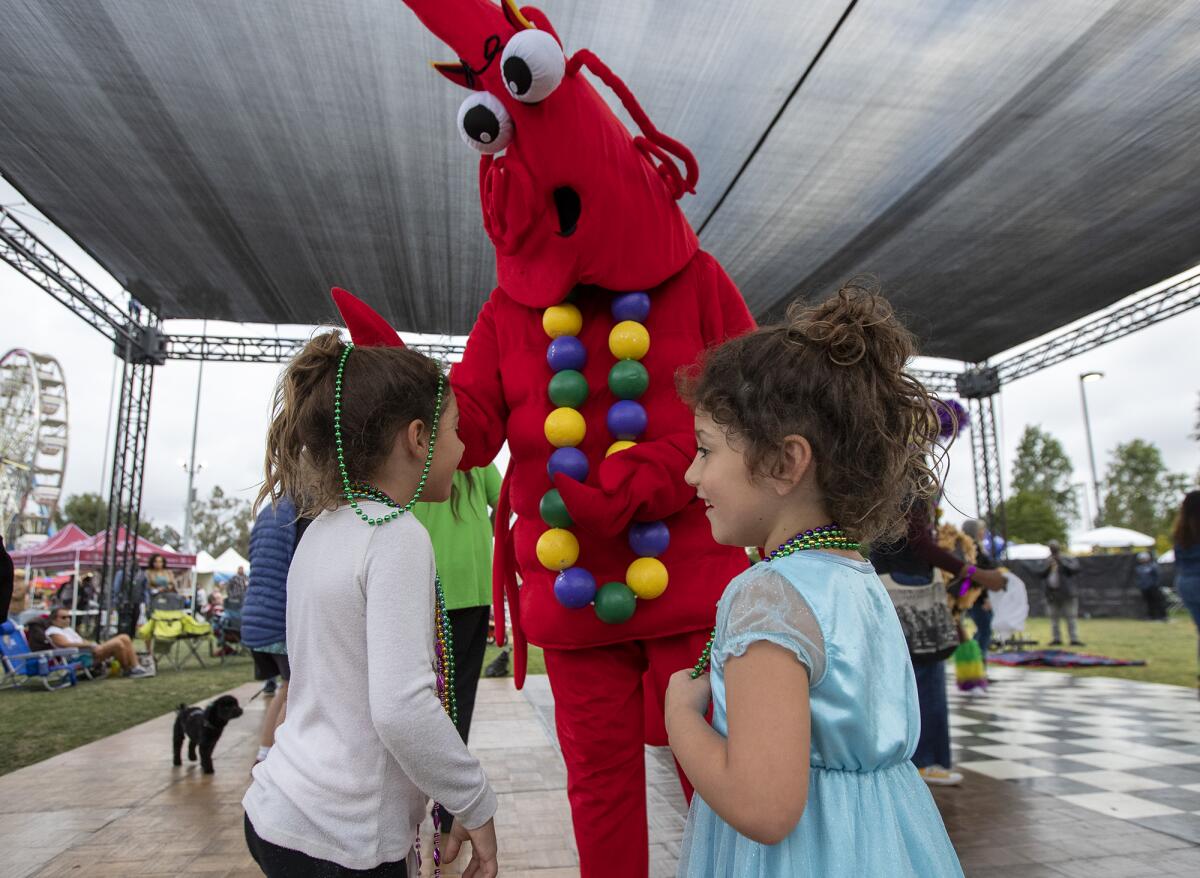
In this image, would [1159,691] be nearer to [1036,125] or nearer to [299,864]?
[1036,125]

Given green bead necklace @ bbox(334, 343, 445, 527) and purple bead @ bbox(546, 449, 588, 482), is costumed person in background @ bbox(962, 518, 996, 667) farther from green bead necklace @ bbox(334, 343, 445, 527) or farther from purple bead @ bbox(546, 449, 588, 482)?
green bead necklace @ bbox(334, 343, 445, 527)

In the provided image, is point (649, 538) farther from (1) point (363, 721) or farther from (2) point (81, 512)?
(2) point (81, 512)

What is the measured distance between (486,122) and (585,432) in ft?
2.06

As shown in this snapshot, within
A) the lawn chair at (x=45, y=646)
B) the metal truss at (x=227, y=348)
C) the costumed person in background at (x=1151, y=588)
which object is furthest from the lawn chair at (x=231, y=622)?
the costumed person in background at (x=1151, y=588)

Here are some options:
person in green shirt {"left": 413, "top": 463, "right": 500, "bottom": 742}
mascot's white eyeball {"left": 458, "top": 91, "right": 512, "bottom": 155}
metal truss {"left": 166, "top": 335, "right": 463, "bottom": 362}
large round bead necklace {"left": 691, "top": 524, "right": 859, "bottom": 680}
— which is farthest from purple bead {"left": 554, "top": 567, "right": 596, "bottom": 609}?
metal truss {"left": 166, "top": 335, "right": 463, "bottom": 362}

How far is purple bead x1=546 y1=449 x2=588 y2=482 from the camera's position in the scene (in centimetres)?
157

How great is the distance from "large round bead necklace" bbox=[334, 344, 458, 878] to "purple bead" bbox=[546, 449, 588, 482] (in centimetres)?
33

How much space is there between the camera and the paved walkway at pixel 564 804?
7.58 feet

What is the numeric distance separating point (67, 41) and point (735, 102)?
3634 millimetres

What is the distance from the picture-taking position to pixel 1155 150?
5.27m

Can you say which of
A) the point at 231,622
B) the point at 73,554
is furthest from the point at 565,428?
the point at 73,554

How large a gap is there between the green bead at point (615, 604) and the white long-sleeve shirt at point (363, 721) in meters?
0.47

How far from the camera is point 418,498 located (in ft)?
4.16

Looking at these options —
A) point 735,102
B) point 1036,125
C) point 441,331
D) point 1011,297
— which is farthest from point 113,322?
point 1011,297
